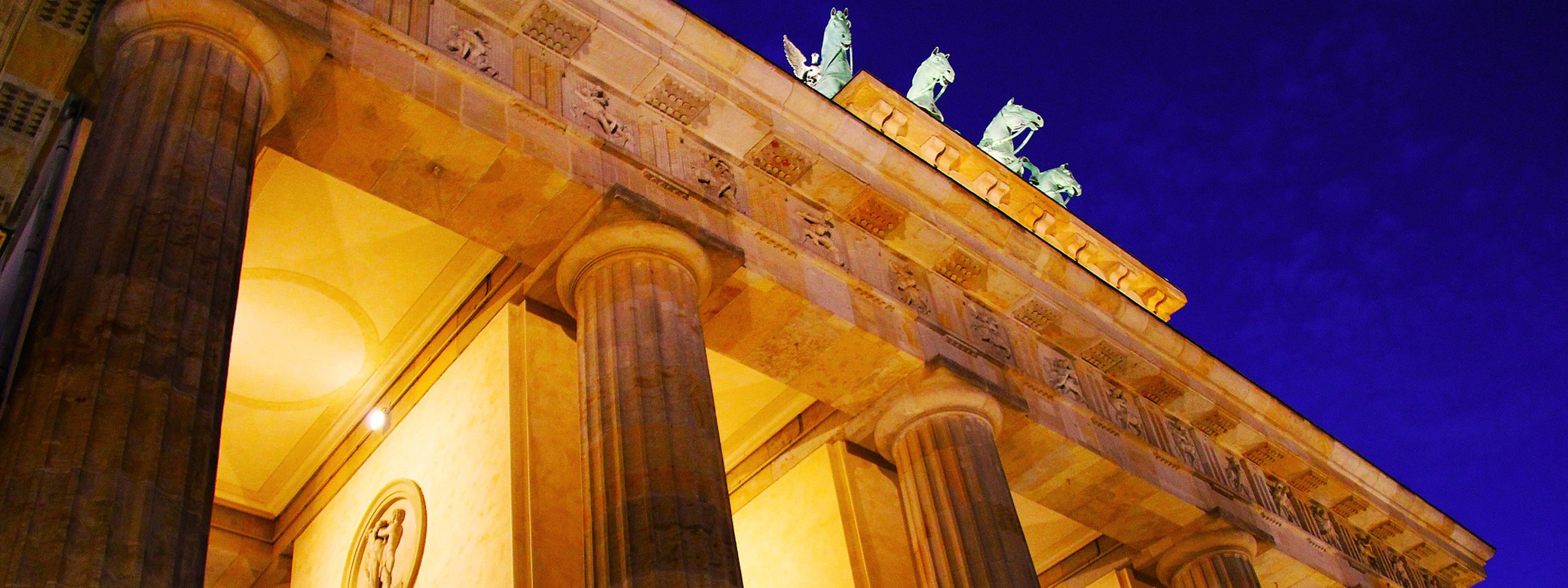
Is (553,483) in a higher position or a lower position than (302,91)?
lower

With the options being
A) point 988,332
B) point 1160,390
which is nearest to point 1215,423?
point 1160,390

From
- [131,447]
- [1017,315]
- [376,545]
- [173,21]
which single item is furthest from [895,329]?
[131,447]

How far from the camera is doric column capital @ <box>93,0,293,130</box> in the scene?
872 centimetres

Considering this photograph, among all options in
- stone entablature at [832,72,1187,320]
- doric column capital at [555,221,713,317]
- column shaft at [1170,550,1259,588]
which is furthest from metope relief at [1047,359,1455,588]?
doric column capital at [555,221,713,317]

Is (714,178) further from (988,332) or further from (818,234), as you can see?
(988,332)

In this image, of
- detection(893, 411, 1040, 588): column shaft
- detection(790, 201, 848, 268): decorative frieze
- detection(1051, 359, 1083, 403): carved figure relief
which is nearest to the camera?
detection(893, 411, 1040, 588): column shaft

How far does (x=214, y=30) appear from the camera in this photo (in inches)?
353

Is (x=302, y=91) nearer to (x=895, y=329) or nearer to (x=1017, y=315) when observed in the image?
(x=895, y=329)

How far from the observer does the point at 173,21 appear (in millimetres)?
8789

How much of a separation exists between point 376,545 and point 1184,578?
9470 millimetres

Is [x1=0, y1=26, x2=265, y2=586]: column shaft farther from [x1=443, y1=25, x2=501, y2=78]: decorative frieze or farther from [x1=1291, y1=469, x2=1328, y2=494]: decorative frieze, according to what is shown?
[x1=1291, y1=469, x2=1328, y2=494]: decorative frieze

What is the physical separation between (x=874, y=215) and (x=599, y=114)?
11.7 feet

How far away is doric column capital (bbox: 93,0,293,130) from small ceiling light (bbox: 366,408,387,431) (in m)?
5.24

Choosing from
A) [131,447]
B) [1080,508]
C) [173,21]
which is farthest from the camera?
[1080,508]
